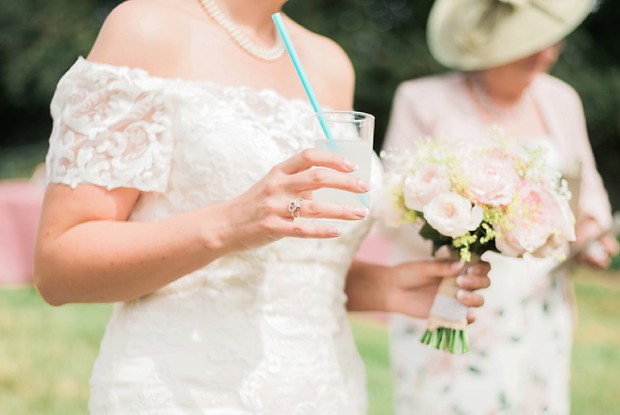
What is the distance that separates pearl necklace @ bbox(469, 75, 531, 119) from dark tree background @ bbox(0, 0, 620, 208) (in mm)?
10847

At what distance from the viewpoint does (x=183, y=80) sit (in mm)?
1862

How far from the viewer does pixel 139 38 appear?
178 centimetres

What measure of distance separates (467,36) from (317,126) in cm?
217

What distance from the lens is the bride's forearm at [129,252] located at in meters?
1.68

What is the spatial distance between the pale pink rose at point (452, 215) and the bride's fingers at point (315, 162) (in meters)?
0.43

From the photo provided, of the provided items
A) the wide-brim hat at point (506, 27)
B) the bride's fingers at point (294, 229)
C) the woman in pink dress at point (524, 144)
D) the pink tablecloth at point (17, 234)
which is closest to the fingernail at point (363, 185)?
the bride's fingers at point (294, 229)

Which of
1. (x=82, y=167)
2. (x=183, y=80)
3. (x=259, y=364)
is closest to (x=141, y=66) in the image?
(x=183, y=80)

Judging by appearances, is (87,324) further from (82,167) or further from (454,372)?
(82,167)

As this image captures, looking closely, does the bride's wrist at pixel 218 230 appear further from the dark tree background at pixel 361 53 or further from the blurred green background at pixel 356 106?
the dark tree background at pixel 361 53

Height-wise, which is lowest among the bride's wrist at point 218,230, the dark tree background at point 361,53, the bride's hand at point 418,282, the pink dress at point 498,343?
the dark tree background at point 361,53

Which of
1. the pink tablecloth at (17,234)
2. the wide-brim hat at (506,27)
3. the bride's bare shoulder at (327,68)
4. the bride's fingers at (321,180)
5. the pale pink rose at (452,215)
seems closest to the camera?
the bride's fingers at (321,180)

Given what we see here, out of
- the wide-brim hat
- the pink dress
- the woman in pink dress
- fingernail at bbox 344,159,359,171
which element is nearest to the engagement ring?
fingernail at bbox 344,159,359,171

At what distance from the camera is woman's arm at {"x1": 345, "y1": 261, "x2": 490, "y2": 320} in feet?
6.82

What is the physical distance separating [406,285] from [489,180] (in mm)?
450
